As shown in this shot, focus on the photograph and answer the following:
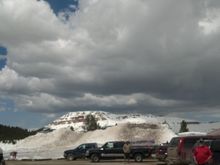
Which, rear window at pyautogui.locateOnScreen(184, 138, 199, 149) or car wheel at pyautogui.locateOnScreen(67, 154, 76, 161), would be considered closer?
rear window at pyautogui.locateOnScreen(184, 138, 199, 149)

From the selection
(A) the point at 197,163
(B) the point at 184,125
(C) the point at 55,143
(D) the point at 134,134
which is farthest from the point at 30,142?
(A) the point at 197,163

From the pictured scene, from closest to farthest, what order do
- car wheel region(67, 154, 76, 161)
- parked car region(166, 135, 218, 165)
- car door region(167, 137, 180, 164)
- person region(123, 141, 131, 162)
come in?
parked car region(166, 135, 218, 165) < car door region(167, 137, 180, 164) < person region(123, 141, 131, 162) < car wheel region(67, 154, 76, 161)

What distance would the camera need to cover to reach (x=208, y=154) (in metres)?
21.0

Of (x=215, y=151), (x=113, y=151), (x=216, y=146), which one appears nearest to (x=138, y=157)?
(x=113, y=151)

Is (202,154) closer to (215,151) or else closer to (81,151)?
(215,151)

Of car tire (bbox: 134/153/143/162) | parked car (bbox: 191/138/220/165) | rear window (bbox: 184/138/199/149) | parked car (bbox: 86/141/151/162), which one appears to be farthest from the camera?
parked car (bbox: 86/141/151/162)

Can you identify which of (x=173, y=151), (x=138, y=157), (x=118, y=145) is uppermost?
(x=118, y=145)

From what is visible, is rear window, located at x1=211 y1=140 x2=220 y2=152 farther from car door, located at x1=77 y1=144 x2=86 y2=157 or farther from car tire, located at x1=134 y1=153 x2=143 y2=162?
car door, located at x1=77 y1=144 x2=86 y2=157

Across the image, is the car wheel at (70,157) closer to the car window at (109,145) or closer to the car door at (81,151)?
the car door at (81,151)

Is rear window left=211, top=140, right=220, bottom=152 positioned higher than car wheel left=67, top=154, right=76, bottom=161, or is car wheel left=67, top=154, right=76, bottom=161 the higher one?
car wheel left=67, top=154, right=76, bottom=161

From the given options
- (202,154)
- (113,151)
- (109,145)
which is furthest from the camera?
(109,145)

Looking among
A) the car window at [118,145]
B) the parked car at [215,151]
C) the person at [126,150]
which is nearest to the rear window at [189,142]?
the parked car at [215,151]

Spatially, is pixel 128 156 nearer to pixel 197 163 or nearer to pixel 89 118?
pixel 197 163

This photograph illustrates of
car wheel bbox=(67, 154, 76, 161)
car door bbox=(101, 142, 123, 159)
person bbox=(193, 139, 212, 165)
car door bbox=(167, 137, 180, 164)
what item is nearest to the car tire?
car door bbox=(101, 142, 123, 159)
